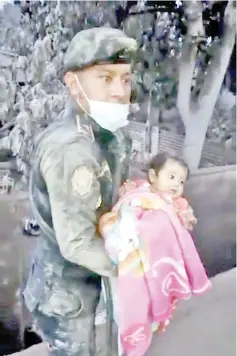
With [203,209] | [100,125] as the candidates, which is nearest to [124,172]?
[100,125]

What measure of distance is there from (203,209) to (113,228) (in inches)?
11.0

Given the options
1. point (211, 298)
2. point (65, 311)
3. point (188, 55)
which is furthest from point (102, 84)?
point (211, 298)

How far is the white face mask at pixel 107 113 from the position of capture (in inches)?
37.7

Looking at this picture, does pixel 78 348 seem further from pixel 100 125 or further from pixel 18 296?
pixel 100 125

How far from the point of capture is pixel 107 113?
963 millimetres

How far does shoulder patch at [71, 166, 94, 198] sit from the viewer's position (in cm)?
92

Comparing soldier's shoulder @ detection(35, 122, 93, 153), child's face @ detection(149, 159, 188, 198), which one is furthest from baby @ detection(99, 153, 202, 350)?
soldier's shoulder @ detection(35, 122, 93, 153)

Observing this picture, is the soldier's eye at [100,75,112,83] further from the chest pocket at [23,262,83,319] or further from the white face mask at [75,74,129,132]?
the chest pocket at [23,262,83,319]

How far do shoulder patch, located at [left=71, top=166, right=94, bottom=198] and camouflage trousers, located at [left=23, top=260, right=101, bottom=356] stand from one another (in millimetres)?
147

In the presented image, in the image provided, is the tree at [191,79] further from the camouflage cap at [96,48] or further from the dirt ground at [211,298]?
the camouflage cap at [96,48]

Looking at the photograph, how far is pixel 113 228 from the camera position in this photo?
3.07ft

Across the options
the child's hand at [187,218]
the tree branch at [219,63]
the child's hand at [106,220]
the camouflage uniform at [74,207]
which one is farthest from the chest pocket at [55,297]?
the tree branch at [219,63]

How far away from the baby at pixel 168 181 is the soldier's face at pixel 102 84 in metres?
0.12

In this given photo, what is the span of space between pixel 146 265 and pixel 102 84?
286 mm
